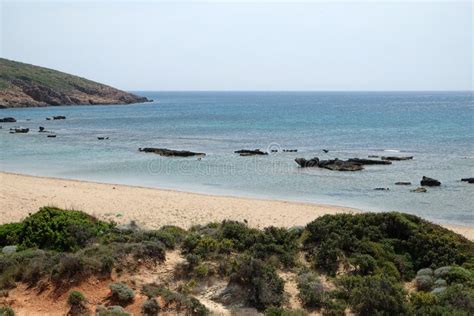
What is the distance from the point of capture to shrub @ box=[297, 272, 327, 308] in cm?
980

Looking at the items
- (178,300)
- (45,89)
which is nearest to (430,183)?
(178,300)

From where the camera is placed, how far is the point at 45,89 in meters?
122

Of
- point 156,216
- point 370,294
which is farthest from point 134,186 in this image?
point 370,294

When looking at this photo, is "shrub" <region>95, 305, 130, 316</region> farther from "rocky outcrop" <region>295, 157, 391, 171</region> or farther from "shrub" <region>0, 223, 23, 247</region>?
"rocky outcrop" <region>295, 157, 391, 171</region>

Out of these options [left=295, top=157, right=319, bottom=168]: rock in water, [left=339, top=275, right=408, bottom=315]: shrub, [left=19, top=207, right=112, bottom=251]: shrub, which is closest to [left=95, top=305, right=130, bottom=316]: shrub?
[left=19, top=207, right=112, bottom=251]: shrub

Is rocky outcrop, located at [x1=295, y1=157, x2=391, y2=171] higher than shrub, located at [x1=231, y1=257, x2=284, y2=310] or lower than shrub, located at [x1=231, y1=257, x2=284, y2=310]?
lower

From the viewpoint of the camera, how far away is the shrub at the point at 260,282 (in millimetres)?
9820

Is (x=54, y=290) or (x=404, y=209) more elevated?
(x=54, y=290)

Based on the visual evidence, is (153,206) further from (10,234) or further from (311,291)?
(311,291)

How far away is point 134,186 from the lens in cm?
2927

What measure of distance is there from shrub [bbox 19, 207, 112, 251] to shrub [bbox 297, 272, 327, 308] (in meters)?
5.97

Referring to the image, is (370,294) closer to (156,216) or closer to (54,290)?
(54,290)

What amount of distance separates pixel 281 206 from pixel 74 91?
120 m

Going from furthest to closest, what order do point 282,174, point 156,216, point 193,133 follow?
point 193,133
point 282,174
point 156,216
